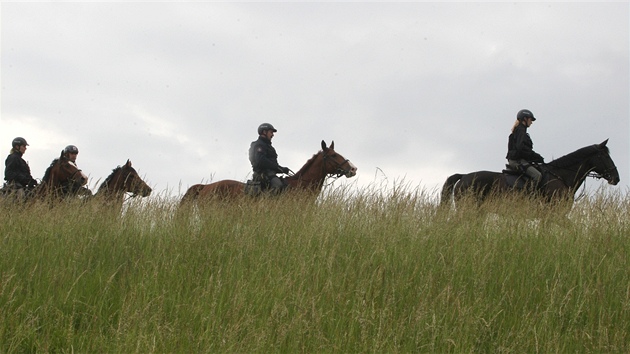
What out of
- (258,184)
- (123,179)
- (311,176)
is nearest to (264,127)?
(258,184)

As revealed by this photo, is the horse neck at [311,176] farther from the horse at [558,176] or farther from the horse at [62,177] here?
the horse at [62,177]

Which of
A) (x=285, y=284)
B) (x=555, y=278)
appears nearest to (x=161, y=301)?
(x=285, y=284)

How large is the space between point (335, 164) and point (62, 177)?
5138 millimetres

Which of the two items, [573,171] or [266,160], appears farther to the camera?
[573,171]

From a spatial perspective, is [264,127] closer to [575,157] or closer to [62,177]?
[62,177]

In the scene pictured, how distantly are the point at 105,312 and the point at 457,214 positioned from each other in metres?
4.62

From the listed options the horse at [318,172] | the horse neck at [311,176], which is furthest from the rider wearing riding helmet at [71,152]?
the horse neck at [311,176]

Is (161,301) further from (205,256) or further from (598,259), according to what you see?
(598,259)

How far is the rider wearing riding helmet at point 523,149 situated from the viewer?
1369 centimetres

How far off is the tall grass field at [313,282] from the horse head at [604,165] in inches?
184

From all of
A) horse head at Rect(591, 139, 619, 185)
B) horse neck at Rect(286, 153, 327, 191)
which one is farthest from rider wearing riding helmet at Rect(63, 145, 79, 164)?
horse head at Rect(591, 139, 619, 185)

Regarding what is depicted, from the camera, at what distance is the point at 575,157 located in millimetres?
14125

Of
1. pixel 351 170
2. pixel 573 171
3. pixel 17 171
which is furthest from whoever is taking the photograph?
pixel 17 171

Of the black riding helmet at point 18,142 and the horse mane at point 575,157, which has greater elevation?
the horse mane at point 575,157
